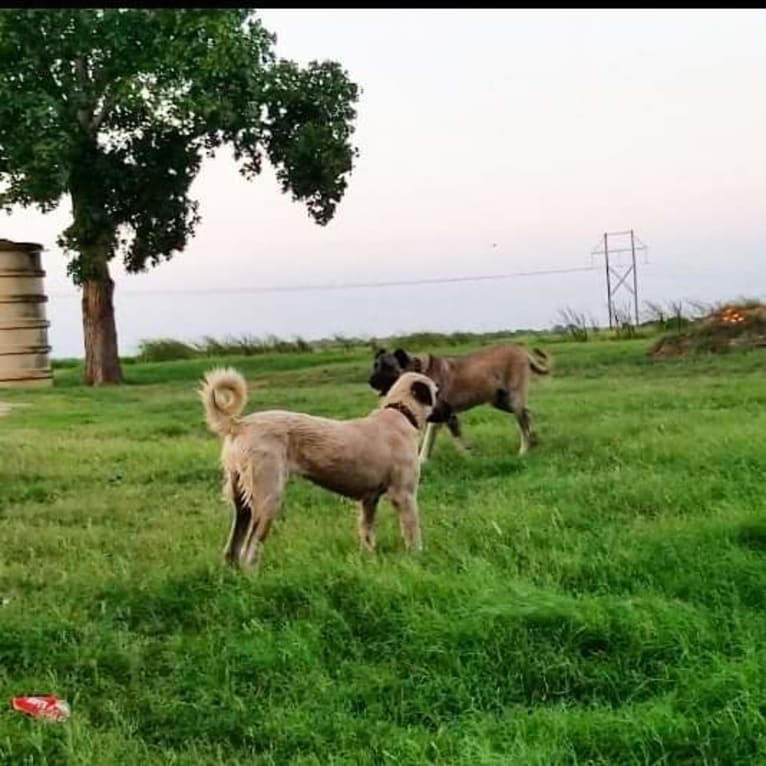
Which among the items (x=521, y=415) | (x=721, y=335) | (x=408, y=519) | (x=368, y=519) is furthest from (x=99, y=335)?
(x=408, y=519)

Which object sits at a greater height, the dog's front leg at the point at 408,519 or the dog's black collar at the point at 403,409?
the dog's black collar at the point at 403,409

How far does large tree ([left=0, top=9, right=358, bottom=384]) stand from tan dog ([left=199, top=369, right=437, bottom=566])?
14788 mm

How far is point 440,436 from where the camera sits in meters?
10.8

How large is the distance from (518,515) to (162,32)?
54.9 ft

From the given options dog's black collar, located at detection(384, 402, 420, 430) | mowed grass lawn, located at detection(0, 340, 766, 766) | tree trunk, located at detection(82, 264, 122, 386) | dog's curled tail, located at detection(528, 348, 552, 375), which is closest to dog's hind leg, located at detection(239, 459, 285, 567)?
mowed grass lawn, located at detection(0, 340, 766, 766)

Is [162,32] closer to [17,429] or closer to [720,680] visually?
[17,429]

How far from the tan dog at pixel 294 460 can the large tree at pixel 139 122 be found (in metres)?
14.8

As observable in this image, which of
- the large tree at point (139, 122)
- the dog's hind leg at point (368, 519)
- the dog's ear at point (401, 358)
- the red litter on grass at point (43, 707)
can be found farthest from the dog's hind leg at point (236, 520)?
the large tree at point (139, 122)

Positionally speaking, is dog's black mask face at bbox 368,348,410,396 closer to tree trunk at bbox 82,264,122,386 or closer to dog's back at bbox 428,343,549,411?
dog's back at bbox 428,343,549,411

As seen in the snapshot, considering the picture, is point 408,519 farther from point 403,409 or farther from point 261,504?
point 261,504

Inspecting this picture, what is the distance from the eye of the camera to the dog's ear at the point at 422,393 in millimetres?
6309

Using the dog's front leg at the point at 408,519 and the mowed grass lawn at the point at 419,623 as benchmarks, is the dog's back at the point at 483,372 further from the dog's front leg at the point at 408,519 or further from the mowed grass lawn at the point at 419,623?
the dog's front leg at the point at 408,519

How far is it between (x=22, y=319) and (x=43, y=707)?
2065cm

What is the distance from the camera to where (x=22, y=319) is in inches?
918
